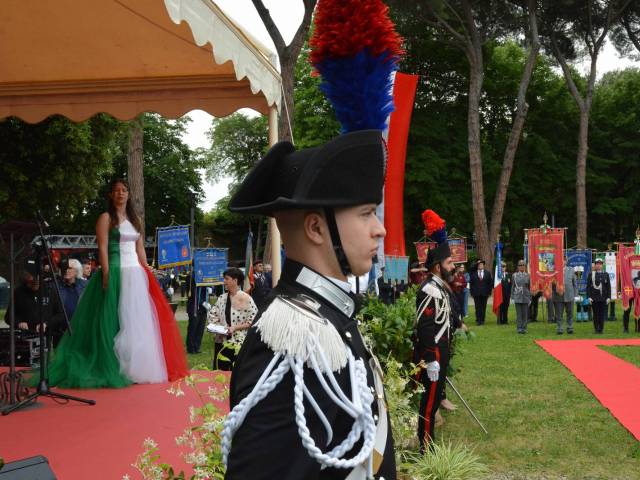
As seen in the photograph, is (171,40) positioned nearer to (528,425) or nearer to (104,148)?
(528,425)

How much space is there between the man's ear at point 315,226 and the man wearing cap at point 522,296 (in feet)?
54.5

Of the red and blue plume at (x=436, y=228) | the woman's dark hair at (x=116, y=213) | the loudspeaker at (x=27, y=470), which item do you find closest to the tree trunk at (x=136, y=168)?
the woman's dark hair at (x=116, y=213)

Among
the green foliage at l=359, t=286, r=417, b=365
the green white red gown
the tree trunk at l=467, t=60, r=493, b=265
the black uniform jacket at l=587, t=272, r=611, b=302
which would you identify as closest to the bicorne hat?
the green foliage at l=359, t=286, r=417, b=365

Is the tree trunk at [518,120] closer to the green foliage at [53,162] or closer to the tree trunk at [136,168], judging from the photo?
the tree trunk at [136,168]

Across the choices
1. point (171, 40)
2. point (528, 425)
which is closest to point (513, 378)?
point (528, 425)

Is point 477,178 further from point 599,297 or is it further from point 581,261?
point 599,297

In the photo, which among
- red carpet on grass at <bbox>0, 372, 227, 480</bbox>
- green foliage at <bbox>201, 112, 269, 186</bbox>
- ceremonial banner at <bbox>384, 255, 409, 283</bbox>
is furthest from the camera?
green foliage at <bbox>201, 112, 269, 186</bbox>

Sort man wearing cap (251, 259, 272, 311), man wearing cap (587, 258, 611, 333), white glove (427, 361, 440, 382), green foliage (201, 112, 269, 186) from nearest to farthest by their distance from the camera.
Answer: white glove (427, 361, 440, 382), man wearing cap (251, 259, 272, 311), man wearing cap (587, 258, 611, 333), green foliage (201, 112, 269, 186)

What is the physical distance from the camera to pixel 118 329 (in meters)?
6.63

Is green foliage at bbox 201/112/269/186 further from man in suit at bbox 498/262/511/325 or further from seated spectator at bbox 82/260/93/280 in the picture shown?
seated spectator at bbox 82/260/93/280

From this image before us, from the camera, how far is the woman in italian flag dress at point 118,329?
658 centimetres

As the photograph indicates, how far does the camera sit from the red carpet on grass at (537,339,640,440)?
834 centimetres

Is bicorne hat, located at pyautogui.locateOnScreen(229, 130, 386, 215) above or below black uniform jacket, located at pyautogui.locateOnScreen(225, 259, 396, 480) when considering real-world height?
above

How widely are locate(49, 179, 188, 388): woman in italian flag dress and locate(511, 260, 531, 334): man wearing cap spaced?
12.5 metres
